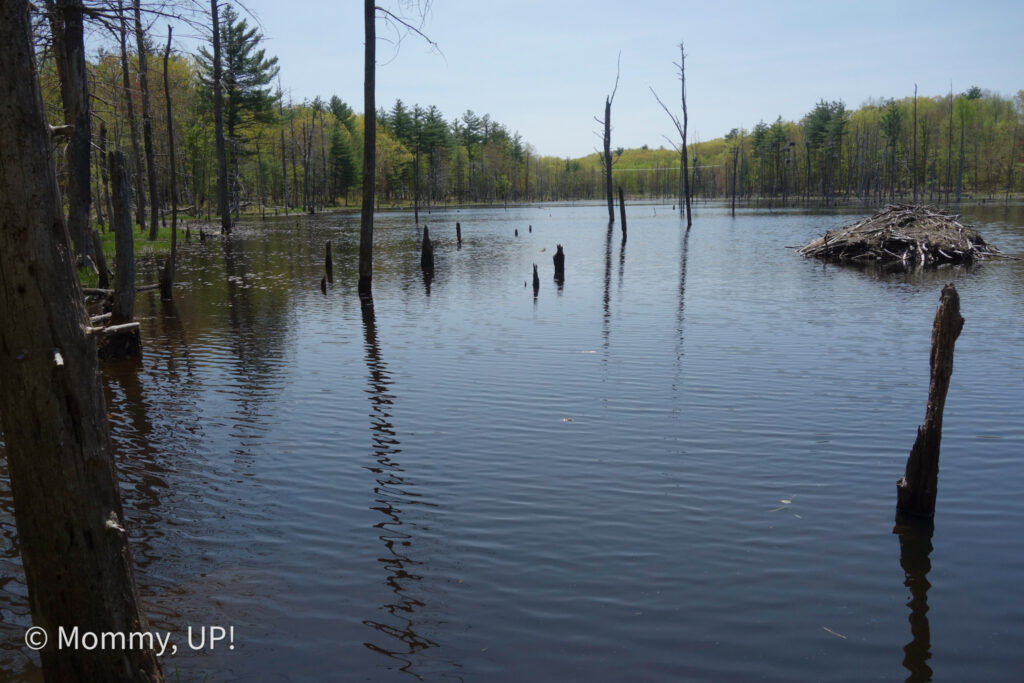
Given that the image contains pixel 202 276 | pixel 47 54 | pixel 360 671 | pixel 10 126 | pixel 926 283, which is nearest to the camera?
pixel 10 126

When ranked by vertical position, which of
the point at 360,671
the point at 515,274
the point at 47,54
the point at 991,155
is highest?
the point at 991,155

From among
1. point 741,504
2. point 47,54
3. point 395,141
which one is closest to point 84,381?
point 741,504

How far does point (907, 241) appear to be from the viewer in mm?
28766

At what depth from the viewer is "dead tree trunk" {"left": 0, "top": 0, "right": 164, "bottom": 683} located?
324 cm

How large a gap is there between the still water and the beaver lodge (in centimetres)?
1287

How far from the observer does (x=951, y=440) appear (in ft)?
28.1

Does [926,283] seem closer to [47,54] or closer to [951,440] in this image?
[951,440]

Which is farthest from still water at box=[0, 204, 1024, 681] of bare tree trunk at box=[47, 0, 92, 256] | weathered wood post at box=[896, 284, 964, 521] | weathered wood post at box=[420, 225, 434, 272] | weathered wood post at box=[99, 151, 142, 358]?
weathered wood post at box=[420, 225, 434, 272]

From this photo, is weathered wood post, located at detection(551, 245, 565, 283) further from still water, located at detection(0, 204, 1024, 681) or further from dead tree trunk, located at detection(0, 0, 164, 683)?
dead tree trunk, located at detection(0, 0, 164, 683)

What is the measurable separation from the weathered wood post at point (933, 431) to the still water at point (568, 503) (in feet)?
0.83

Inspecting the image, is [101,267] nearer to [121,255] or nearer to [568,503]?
[121,255]

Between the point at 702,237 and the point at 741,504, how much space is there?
130 feet

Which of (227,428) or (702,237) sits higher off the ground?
(702,237)

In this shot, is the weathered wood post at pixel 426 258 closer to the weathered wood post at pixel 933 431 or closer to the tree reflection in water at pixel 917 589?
the weathered wood post at pixel 933 431
